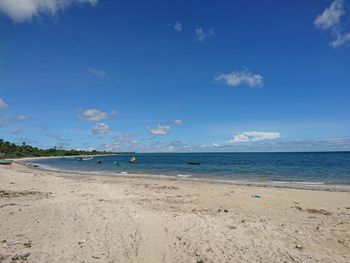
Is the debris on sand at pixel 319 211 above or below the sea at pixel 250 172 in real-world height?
below

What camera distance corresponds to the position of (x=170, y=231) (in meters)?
8.71

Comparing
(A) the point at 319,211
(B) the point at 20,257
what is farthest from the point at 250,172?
(B) the point at 20,257

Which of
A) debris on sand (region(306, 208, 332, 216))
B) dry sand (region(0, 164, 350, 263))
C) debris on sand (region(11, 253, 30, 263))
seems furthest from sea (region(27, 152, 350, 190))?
debris on sand (region(11, 253, 30, 263))

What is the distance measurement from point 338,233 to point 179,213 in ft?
18.0

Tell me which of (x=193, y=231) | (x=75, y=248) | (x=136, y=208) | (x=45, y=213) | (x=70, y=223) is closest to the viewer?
(x=75, y=248)

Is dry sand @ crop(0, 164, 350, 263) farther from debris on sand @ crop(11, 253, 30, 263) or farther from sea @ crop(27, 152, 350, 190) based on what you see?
sea @ crop(27, 152, 350, 190)

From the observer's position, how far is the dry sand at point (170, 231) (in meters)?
6.95

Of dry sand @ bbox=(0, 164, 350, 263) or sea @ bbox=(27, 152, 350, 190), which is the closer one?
dry sand @ bbox=(0, 164, 350, 263)

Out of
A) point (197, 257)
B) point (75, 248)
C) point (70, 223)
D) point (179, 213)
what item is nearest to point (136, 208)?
point (179, 213)

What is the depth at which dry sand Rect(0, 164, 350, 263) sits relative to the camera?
6.95m

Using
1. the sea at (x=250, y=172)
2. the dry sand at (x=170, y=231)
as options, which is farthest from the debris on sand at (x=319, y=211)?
the sea at (x=250, y=172)

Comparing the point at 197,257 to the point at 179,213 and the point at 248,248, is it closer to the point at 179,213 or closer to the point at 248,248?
the point at 248,248

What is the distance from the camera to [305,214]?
11.5m

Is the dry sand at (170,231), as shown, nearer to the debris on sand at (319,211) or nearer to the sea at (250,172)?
the debris on sand at (319,211)
